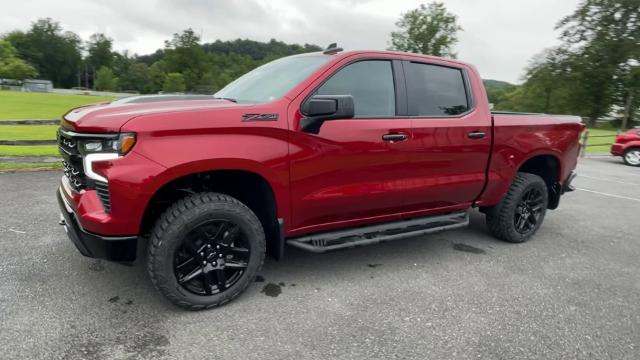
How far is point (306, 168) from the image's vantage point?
3.14 m

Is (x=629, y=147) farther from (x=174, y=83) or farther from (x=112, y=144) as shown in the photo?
(x=174, y=83)

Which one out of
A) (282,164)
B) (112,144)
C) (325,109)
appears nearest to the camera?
(112,144)

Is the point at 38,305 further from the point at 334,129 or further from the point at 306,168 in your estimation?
the point at 334,129

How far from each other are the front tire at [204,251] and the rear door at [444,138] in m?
1.55

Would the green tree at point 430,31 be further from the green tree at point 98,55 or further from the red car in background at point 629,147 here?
the green tree at point 98,55

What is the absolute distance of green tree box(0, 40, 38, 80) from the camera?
274 ft

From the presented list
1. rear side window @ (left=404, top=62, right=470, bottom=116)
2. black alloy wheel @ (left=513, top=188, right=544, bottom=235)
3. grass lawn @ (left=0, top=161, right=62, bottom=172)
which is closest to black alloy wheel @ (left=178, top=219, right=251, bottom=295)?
rear side window @ (left=404, top=62, right=470, bottom=116)

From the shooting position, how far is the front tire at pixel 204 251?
2.78m

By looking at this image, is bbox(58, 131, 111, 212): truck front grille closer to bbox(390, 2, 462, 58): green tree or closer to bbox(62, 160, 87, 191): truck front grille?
bbox(62, 160, 87, 191): truck front grille

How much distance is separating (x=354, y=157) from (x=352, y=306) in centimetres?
112

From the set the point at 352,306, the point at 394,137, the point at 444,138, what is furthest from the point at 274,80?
the point at 352,306

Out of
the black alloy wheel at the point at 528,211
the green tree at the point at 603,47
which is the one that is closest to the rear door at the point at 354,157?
the black alloy wheel at the point at 528,211

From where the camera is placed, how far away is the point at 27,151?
348 inches

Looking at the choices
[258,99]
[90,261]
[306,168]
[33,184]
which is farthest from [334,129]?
[33,184]
